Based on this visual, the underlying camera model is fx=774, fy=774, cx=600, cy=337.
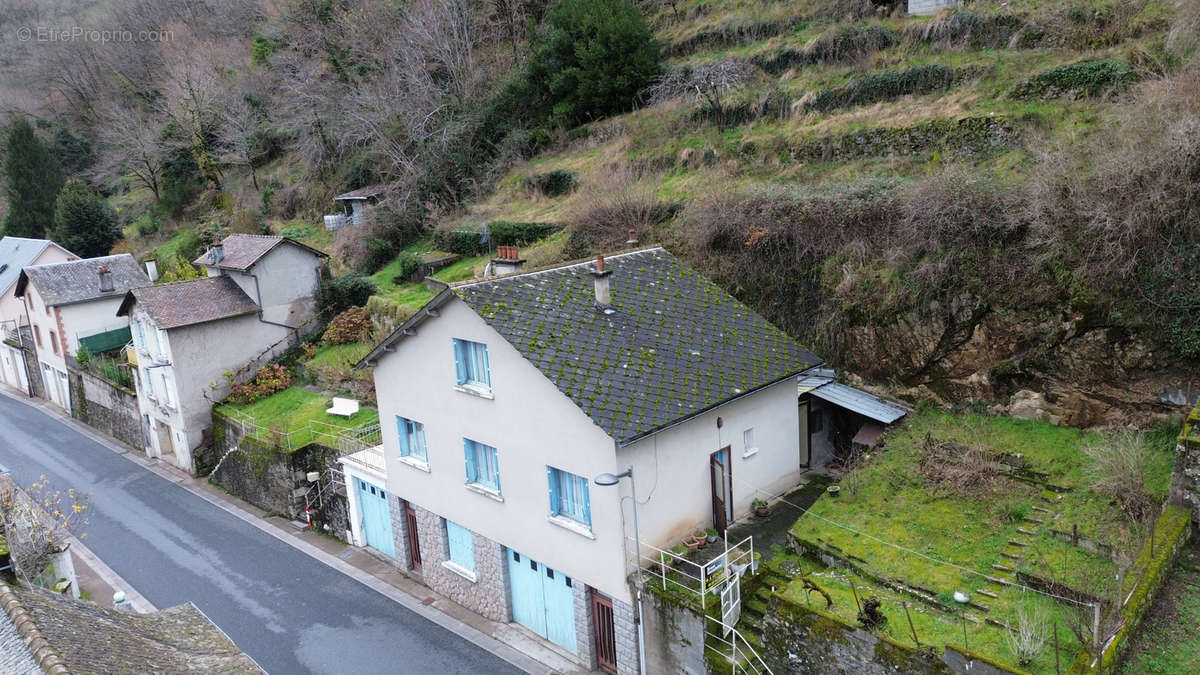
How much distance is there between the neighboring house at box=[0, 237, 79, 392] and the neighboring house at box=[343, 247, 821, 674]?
31930mm

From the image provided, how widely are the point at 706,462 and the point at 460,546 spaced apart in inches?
253

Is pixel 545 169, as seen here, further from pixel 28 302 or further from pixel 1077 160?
pixel 28 302

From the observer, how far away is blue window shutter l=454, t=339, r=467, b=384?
51.5ft

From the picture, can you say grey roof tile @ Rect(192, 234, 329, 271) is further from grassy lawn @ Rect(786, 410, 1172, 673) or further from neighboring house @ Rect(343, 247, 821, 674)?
grassy lawn @ Rect(786, 410, 1172, 673)

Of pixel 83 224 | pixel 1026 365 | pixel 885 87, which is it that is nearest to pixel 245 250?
pixel 885 87

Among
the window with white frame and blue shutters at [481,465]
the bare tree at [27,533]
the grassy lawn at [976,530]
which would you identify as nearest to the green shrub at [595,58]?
the window with white frame and blue shutters at [481,465]

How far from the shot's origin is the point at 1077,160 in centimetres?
1616

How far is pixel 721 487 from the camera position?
49.2 feet

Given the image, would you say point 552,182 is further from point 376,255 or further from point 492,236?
point 376,255

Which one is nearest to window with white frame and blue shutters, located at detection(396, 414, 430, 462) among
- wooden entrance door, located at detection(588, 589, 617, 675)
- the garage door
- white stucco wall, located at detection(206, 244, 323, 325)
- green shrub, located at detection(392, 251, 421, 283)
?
the garage door

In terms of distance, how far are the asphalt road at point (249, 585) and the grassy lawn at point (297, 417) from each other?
294cm

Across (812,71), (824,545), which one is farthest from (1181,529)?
(812,71)

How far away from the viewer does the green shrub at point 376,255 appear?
3541cm

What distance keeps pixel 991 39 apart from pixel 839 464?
639 inches
